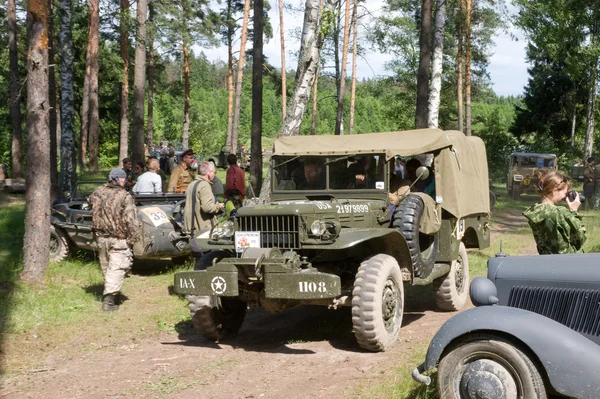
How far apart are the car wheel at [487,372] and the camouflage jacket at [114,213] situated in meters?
5.07

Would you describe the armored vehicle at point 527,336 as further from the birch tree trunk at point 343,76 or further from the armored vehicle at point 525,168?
the birch tree trunk at point 343,76

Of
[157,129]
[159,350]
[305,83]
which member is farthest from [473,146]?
[157,129]

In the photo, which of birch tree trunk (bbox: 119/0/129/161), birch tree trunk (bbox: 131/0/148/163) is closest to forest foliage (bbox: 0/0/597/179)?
birch tree trunk (bbox: 119/0/129/161)

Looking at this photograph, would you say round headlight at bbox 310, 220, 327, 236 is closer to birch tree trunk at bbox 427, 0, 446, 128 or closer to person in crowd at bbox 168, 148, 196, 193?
person in crowd at bbox 168, 148, 196, 193

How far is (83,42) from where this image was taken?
113ft

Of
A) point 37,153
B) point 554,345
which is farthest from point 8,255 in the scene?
point 554,345

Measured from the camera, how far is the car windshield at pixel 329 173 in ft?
25.1

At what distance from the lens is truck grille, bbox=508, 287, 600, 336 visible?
4.11m

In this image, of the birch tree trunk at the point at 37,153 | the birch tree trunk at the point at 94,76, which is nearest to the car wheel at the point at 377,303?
the birch tree trunk at the point at 37,153

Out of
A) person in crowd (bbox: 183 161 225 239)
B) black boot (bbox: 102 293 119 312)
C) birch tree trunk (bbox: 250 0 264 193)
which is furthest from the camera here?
birch tree trunk (bbox: 250 0 264 193)

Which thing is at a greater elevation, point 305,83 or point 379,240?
point 305,83

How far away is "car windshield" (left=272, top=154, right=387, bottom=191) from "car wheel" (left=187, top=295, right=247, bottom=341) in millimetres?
1481

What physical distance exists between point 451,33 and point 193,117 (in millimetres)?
21366

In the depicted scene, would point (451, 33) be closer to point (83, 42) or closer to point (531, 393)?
point (83, 42)
